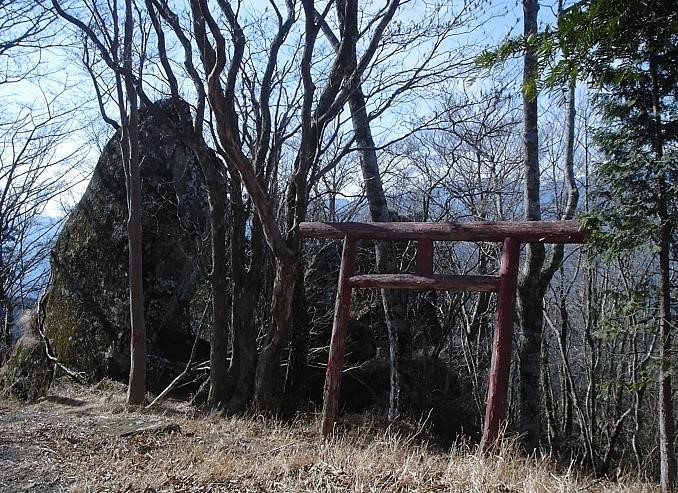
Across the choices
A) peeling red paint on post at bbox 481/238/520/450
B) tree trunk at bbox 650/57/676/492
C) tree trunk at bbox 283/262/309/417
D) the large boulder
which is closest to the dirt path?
tree trunk at bbox 283/262/309/417

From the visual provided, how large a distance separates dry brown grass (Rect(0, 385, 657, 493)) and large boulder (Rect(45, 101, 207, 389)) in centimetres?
352

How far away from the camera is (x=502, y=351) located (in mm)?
5188

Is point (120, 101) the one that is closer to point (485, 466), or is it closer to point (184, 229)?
point (184, 229)

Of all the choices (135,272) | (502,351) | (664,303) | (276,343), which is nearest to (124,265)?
(135,272)

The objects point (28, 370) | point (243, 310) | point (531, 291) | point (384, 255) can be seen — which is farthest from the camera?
point (28, 370)

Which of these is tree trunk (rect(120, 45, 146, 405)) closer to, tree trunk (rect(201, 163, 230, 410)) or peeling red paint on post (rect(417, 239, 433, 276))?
tree trunk (rect(201, 163, 230, 410))

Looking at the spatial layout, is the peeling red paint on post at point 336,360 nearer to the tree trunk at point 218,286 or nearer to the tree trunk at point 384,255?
the tree trunk at point 384,255

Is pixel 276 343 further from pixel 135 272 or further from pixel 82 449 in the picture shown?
pixel 82 449

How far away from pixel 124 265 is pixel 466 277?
24.2ft

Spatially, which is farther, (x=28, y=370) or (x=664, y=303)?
(x=28, y=370)

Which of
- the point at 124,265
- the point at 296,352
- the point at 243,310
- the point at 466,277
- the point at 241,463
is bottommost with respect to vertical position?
the point at 241,463

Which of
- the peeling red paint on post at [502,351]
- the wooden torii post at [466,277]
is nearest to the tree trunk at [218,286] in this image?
the wooden torii post at [466,277]

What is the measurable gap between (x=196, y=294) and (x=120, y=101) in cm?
388

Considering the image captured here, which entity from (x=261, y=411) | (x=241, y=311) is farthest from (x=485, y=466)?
(x=241, y=311)
